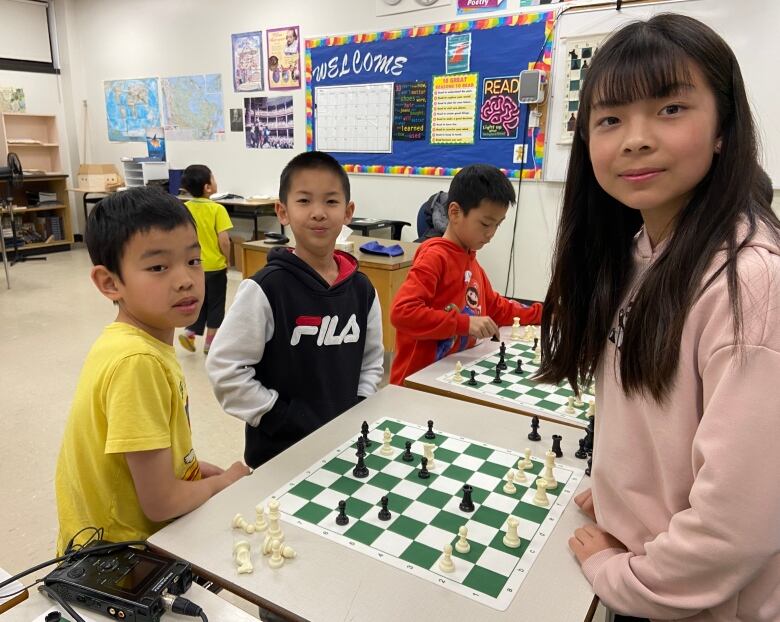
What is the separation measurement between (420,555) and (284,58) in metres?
6.55

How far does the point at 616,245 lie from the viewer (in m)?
1.09

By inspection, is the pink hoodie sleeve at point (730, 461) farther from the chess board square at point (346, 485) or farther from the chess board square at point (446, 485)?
the chess board square at point (346, 485)

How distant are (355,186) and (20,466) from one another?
4310 millimetres

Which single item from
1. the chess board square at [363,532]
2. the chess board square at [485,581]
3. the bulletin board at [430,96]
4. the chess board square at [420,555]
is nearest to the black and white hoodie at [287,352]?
the chess board square at [363,532]

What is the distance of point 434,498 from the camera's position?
1.23 m

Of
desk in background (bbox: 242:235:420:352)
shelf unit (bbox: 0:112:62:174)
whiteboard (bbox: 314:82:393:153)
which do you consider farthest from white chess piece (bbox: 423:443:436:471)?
shelf unit (bbox: 0:112:62:174)

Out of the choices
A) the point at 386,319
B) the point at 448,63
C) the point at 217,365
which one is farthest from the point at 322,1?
the point at 217,365

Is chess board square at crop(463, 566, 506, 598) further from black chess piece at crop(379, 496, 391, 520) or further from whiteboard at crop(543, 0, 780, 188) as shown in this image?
whiteboard at crop(543, 0, 780, 188)

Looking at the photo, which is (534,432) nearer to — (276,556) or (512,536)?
(512,536)

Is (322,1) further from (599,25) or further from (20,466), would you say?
(20,466)

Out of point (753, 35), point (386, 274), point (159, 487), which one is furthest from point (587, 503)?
point (753, 35)

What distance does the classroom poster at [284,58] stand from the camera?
21.1ft

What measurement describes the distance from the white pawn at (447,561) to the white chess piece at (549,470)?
349mm

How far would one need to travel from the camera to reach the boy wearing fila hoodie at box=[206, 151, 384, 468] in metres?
1.59
